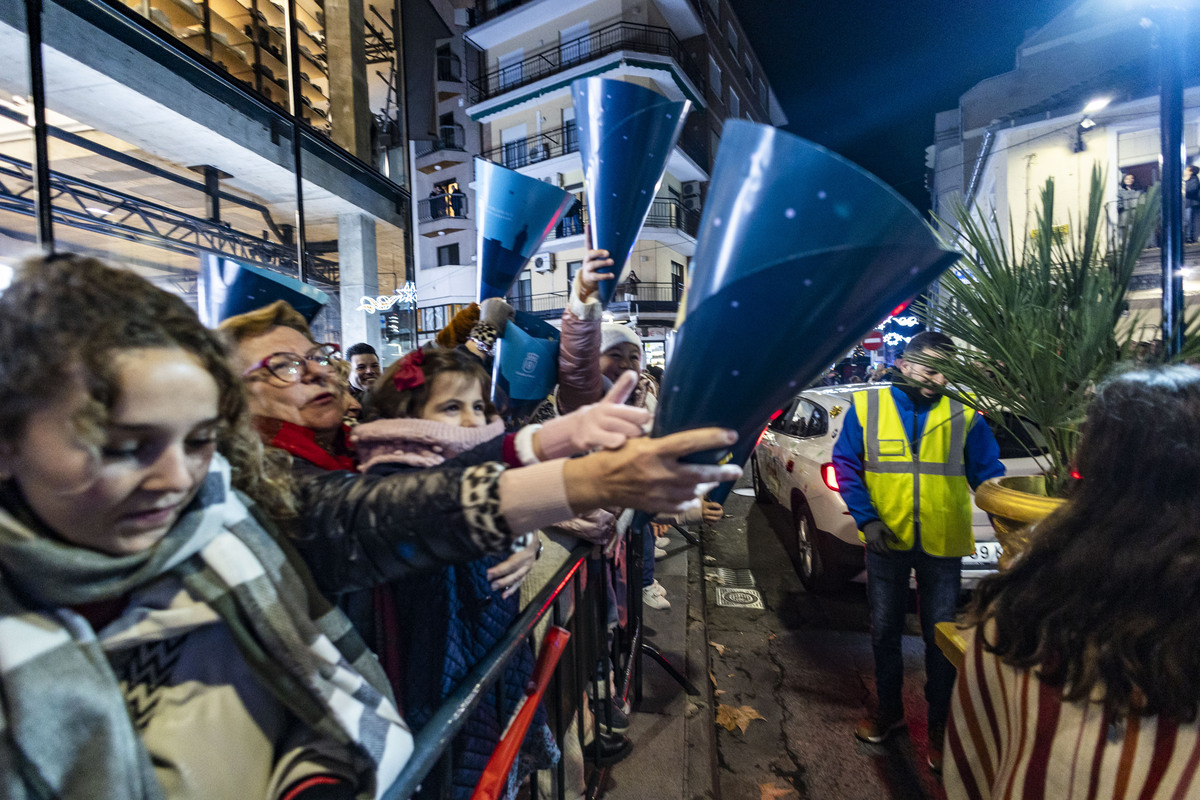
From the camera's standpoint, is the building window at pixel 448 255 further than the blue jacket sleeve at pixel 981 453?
Yes

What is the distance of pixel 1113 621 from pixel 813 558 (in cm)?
392

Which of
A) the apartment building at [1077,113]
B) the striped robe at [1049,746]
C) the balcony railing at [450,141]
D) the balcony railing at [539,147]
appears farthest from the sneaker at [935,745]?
the balcony railing at [450,141]

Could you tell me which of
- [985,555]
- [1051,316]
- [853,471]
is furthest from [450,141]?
[1051,316]

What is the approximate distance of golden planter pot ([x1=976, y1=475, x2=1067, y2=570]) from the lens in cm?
188

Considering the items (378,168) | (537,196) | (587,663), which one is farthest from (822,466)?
(378,168)

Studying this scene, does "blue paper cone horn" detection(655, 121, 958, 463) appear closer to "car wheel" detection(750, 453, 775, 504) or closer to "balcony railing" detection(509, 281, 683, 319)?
"car wheel" detection(750, 453, 775, 504)

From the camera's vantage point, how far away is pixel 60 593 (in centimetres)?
78

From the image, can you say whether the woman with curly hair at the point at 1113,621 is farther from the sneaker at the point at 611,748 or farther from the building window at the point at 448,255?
the building window at the point at 448,255

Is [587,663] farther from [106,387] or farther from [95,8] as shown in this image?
[95,8]

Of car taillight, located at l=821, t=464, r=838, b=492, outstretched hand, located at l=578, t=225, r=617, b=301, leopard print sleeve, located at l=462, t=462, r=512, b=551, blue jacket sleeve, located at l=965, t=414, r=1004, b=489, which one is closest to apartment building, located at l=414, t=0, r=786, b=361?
car taillight, located at l=821, t=464, r=838, b=492

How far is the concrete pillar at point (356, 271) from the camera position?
8.37m

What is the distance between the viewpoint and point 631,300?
2373 centimetres

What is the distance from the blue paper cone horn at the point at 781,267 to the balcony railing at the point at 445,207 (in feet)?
101

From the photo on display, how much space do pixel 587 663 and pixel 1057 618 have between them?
1.96m
